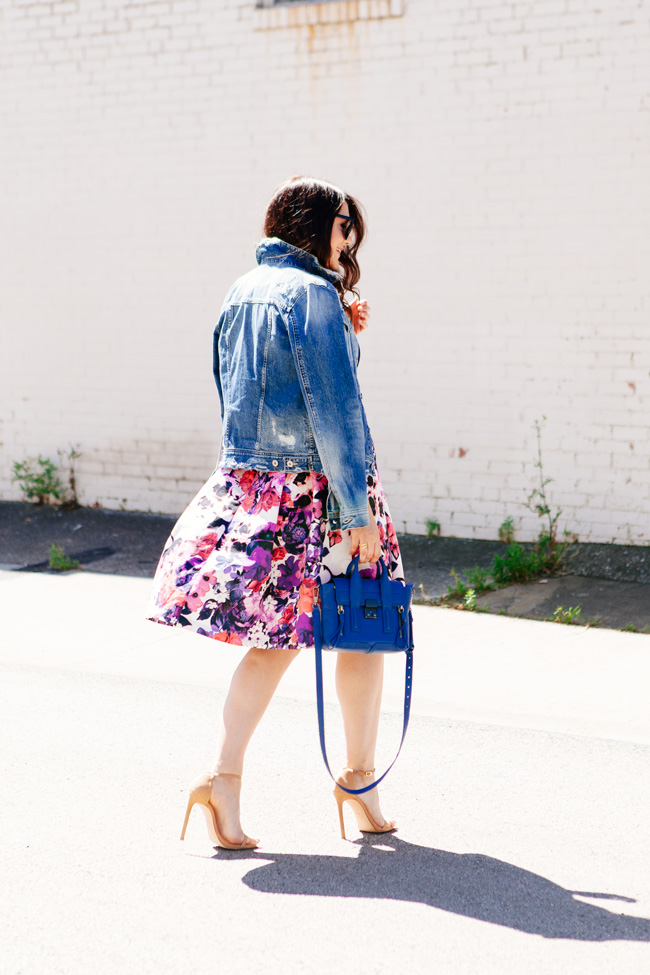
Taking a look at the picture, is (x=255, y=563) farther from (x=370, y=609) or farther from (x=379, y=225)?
(x=379, y=225)

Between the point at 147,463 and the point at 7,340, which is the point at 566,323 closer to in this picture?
the point at 147,463

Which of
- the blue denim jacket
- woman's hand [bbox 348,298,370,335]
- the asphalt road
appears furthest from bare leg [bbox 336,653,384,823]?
the asphalt road

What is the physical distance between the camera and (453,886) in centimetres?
313

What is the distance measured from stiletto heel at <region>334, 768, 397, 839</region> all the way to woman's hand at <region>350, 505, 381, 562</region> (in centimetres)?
70

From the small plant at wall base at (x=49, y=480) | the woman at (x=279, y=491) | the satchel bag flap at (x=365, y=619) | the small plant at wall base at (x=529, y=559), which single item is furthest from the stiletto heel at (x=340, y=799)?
the small plant at wall base at (x=49, y=480)

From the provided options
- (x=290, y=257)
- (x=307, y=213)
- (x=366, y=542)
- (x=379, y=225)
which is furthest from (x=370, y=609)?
(x=379, y=225)

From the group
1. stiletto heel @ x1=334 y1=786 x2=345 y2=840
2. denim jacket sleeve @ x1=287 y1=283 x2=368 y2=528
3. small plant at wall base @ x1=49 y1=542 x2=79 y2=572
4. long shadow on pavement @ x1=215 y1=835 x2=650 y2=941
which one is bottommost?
small plant at wall base @ x1=49 y1=542 x2=79 y2=572

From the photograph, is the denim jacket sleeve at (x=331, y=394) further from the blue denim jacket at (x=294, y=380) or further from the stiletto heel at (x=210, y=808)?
the stiletto heel at (x=210, y=808)

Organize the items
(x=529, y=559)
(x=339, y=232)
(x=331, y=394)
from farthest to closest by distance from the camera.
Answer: (x=529, y=559) → (x=339, y=232) → (x=331, y=394)

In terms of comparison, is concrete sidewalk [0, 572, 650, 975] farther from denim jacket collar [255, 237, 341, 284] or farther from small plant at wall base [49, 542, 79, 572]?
small plant at wall base [49, 542, 79, 572]

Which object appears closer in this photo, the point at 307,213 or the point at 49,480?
the point at 307,213

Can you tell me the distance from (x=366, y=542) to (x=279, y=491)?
11.4 inches

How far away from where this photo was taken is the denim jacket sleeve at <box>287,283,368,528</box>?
3082 millimetres

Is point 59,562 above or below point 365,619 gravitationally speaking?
below
